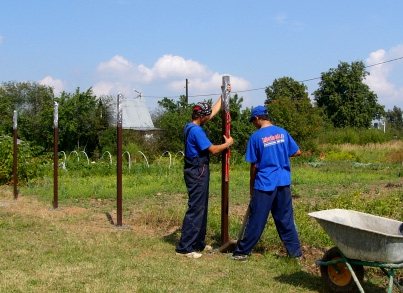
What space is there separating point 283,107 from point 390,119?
181 ft

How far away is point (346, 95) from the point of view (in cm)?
5903

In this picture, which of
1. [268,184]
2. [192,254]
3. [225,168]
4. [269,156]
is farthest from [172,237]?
[269,156]

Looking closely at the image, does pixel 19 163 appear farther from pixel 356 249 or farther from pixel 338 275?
pixel 356 249

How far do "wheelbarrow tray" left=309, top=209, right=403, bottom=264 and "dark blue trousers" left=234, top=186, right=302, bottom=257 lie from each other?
1091 mm

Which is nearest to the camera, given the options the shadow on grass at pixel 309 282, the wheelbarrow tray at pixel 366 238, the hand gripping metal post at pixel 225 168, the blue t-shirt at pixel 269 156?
the wheelbarrow tray at pixel 366 238

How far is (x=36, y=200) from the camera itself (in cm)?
1300

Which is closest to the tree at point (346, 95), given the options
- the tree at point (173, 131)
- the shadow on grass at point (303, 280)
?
the tree at point (173, 131)

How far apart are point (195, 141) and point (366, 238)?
2.73 m

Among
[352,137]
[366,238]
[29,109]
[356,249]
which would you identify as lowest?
[356,249]

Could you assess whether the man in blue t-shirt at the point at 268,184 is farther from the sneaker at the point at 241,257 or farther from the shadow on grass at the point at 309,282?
the shadow on grass at the point at 309,282

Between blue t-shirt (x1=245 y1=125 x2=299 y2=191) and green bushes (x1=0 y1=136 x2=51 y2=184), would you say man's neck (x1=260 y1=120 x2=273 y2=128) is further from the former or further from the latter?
green bushes (x1=0 y1=136 x2=51 y2=184)

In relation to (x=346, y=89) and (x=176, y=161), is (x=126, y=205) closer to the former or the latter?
(x=176, y=161)

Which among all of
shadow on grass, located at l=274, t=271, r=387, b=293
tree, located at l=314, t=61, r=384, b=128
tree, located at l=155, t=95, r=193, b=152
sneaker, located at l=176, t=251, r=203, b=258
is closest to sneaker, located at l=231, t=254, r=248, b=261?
sneaker, located at l=176, t=251, r=203, b=258

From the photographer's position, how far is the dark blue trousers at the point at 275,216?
21.5 feet
